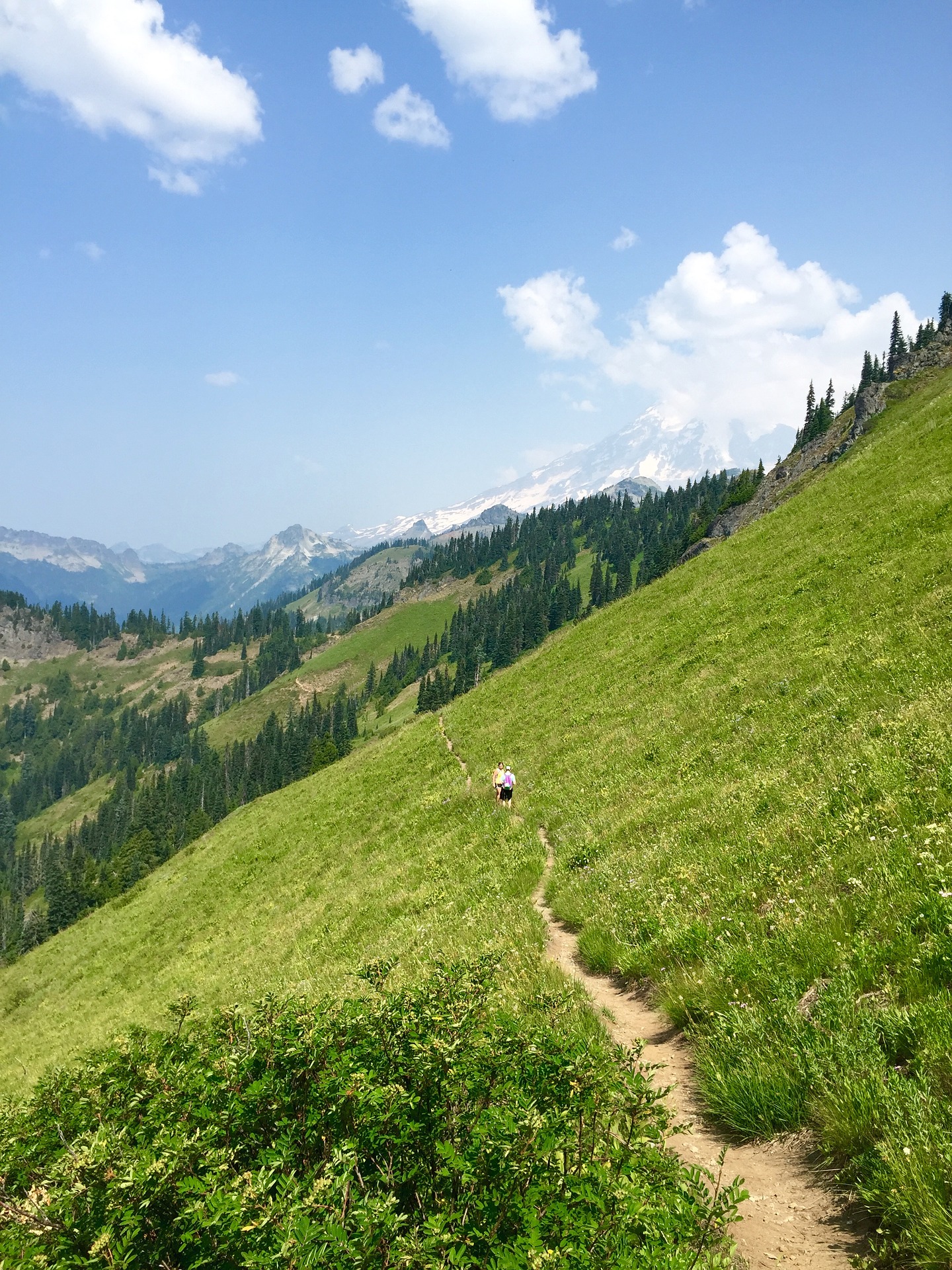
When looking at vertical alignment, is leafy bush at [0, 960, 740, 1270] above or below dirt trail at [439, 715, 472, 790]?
above

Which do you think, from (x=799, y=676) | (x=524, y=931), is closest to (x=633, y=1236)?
(x=524, y=931)

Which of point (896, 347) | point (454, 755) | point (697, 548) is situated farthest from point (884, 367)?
point (454, 755)

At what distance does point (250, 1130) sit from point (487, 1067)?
2008 millimetres

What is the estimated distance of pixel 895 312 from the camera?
165 meters

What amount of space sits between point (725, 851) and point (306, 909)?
689 inches

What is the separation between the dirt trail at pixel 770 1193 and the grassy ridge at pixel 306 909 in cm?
407

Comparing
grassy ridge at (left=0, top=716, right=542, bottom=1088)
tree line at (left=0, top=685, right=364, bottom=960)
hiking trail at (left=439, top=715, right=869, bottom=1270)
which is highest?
hiking trail at (left=439, top=715, right=869, bottom=1270)

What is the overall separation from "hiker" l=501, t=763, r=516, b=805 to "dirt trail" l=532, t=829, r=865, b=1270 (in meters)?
14.2

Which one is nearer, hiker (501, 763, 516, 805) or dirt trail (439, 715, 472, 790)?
hiker (501, 763, 516, 805)

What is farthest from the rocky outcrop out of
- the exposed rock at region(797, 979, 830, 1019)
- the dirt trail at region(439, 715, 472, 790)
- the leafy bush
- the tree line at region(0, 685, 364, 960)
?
the tree line at region(0, 685, 364, 960)

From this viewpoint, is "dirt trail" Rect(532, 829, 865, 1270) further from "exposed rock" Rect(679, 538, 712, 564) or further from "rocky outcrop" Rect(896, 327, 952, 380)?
"rocky outcrop" Rect(896, 327, 952, 380)

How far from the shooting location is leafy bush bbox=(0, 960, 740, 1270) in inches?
135

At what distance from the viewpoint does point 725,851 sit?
10391mm

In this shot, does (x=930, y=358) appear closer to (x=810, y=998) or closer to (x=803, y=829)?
(x=803, y=829)
